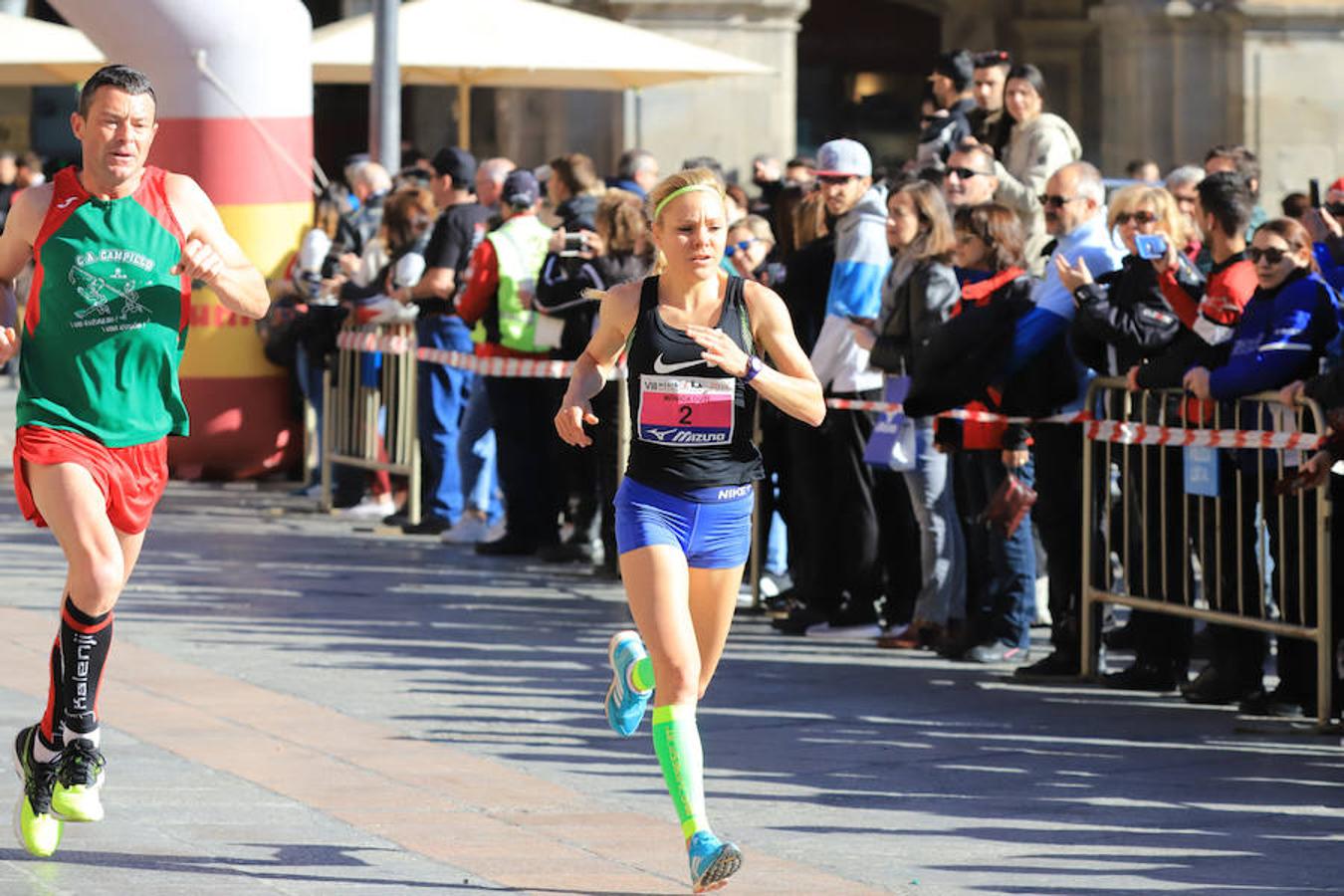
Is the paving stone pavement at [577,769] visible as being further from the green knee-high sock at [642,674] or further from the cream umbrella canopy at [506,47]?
the cream umbrella canopy at [506,47]

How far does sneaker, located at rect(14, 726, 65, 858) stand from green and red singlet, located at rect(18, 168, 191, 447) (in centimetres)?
83

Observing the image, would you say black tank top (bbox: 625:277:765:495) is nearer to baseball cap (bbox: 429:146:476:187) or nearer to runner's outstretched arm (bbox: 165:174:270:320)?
runner's outstretched arm (bbox: 165:174:270:320)

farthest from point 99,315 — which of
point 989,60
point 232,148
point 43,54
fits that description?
point 43,54

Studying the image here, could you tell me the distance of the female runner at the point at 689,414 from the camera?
7.07m

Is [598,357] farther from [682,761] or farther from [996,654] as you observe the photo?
[996,654]

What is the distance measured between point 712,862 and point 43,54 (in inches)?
594

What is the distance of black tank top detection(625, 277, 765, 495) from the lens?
23.5ft

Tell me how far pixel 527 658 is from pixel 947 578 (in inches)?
66.0

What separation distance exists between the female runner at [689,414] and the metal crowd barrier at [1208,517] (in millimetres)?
2628

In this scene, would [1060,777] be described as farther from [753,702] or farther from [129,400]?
[129,400]

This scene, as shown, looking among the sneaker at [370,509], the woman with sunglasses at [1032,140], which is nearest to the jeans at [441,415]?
the sneaker at [370,509]

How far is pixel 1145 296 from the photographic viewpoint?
10.1 meters

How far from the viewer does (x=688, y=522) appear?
23.5 feet

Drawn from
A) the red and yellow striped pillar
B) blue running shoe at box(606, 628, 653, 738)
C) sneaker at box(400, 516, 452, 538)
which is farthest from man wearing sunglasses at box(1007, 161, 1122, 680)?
the red and yellow striped pillar
